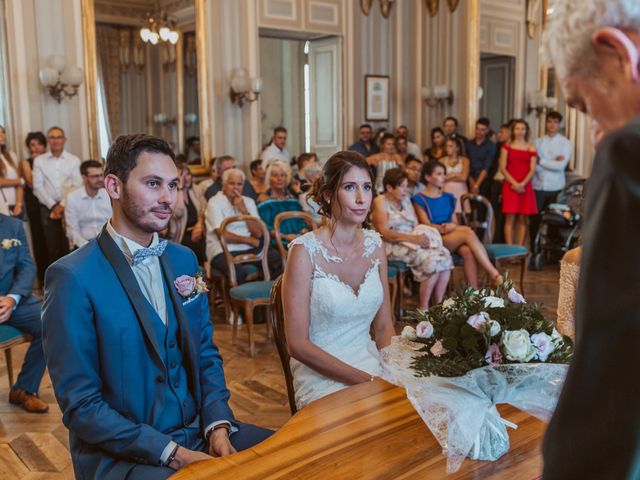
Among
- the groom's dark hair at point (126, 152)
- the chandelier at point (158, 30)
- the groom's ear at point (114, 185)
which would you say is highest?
the chandelier at point (158, 30)

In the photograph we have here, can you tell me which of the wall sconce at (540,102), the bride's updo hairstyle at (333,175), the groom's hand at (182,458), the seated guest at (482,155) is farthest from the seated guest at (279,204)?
the wall sconce at (540,102)

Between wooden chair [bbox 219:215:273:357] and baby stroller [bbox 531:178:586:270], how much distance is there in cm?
345

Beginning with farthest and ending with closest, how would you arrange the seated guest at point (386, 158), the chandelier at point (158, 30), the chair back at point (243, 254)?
the seated guest at point (386, 158)
the chandelier at point (158, 30)
the chair back at point (243, 254)

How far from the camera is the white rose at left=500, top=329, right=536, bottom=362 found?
145 cm

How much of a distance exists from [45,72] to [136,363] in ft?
18.7

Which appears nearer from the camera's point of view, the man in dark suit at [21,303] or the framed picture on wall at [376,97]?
the man in dark suit at [21,303]

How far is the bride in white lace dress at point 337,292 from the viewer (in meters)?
2.32

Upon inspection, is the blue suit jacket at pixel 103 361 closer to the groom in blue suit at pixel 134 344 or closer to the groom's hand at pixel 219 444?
the groom in blue suit at pixel 134 344

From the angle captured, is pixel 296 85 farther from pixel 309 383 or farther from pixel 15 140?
pixel 309 383

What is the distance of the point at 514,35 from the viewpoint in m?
9.40

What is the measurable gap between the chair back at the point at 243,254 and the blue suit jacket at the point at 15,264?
4.76 ft

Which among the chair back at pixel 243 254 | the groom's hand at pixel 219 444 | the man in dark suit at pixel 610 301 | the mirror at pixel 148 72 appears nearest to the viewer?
the man in dark suit at pixel 610 301

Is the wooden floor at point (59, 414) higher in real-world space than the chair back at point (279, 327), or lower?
lower

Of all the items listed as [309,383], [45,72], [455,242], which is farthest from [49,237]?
[309,383]
